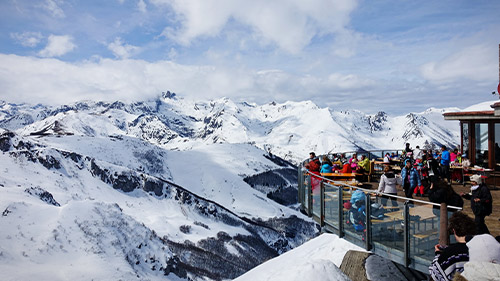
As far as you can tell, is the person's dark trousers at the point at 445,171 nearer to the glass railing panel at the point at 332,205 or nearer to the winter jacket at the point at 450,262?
the glass railing panel at the point at 332,205

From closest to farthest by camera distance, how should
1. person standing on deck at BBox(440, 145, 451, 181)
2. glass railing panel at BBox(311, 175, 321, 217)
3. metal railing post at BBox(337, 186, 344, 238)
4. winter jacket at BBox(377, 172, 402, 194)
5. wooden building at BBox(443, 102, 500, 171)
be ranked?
metal railing post at BBox(337, 186, 344, 238) < winter jacket at BBox(377, 172, 402, 194) < glass railing panel at BBox(311, 175, 321, 217) < person standing on deck at BBox(440, 145, 451, 181) < wooden building at BBox(443, 102, 500, 171)

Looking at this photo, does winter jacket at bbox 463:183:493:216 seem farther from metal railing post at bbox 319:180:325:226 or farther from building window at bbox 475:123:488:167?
building window at bbox 475:123:488:167

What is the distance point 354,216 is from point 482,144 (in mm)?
15587

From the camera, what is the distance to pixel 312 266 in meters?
12.9

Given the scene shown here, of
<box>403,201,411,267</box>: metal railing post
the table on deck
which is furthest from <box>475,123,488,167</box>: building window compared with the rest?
<box>403,201,411,267</box>: metal railing post

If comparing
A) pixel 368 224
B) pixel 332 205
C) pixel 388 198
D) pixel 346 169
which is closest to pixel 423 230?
pixel 388 198

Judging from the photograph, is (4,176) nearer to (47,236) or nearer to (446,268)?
(47,236)

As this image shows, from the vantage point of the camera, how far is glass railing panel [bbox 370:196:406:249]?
402 inches

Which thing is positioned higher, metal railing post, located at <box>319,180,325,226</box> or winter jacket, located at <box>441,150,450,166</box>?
winter jacket, located at <box>441,150,450,166</box>

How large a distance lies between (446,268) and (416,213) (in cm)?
312

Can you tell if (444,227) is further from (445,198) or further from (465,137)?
(465,137)

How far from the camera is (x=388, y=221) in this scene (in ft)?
34.8

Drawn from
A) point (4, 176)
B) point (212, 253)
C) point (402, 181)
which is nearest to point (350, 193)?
point (402, 181)

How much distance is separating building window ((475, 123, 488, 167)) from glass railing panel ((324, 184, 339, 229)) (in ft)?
46.4
